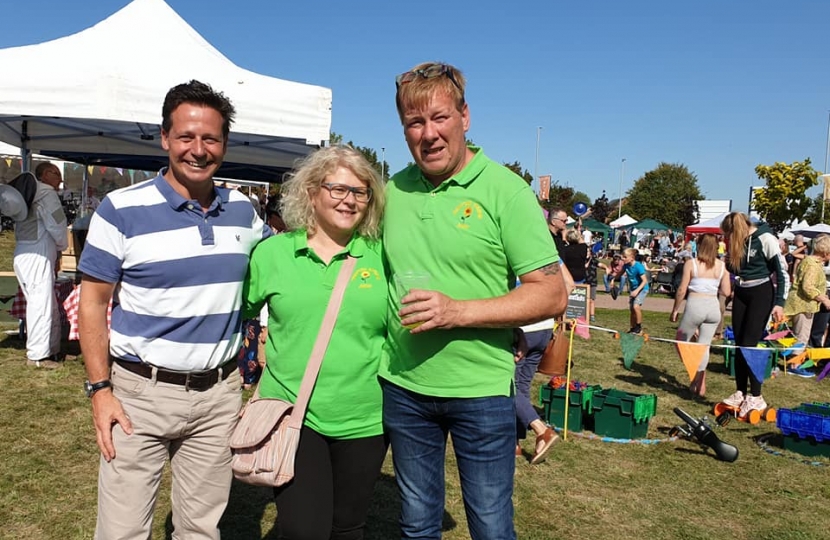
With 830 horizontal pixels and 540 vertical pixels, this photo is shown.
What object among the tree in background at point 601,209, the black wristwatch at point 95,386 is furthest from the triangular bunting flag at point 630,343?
the tree in background at point 601,209

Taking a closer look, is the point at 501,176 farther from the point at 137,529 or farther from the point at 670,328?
the point at 670,328

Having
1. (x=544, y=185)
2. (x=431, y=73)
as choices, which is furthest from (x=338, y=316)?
(x=544, y=185)

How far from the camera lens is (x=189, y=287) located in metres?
2.11

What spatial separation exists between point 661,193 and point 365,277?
7514 cm

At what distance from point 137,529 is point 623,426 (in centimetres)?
441

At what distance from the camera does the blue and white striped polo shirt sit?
2.05 m

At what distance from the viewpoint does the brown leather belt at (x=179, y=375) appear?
84.1 inches

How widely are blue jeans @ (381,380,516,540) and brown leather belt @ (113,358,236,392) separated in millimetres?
635

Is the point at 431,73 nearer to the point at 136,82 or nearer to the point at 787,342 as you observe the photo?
the point at 136,82

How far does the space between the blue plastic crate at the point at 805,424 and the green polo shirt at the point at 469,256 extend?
14.4ft

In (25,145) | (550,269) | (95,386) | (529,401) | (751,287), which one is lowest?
(529,401)

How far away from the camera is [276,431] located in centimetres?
216

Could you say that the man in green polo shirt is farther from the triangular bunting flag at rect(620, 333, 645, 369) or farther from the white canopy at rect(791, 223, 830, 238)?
the white canopy at rect(791, 223, 830, 238)

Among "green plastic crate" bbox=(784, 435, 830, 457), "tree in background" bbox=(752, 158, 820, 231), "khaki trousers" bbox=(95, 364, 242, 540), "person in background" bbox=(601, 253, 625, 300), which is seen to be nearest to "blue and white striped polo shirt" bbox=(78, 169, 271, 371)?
"khaki trousers" bbox=(95, 364, 242, 540)
